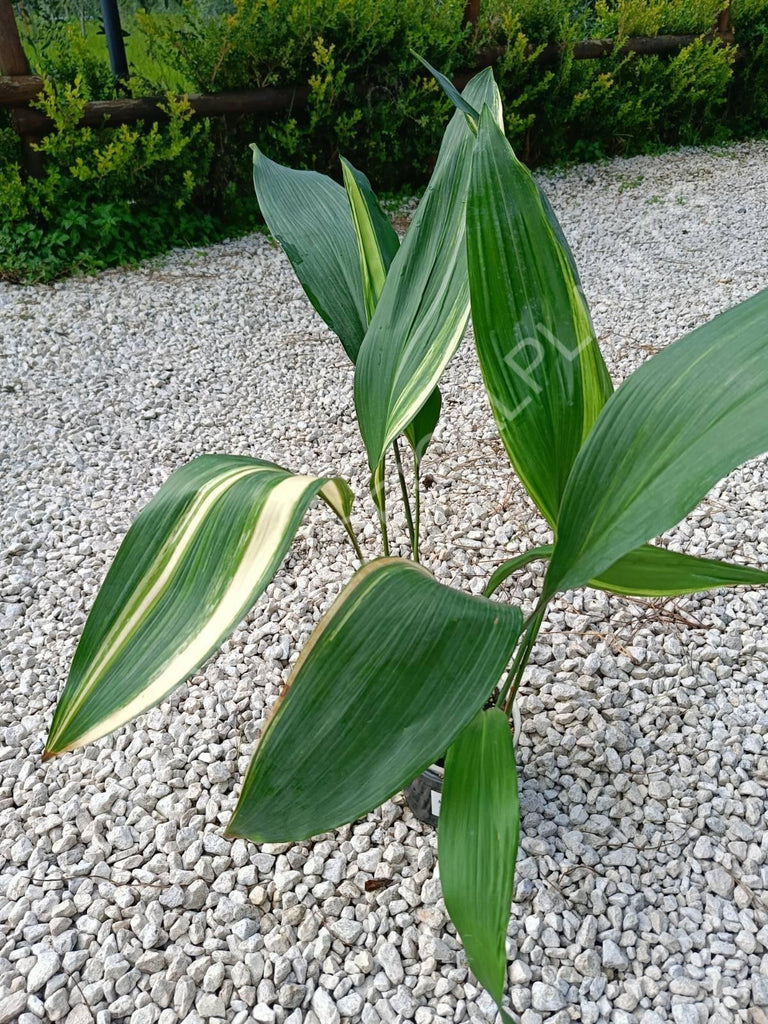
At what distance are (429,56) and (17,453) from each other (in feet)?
8.58

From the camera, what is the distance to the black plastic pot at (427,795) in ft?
3.48

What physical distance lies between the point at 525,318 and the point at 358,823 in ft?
2.48

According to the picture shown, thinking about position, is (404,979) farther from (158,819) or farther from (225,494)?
(225,494)

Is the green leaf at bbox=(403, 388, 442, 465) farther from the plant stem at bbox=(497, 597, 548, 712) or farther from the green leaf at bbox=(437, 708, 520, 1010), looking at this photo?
the green leaf at bbox=(437, 708, 520, 1010)

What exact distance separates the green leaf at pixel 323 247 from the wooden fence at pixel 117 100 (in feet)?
7.63

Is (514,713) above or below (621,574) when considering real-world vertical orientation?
below

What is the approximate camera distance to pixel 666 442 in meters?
0.59

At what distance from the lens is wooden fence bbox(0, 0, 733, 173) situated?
2.91 meters

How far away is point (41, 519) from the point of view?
186cm

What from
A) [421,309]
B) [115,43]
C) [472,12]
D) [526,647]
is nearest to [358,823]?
[526,647]

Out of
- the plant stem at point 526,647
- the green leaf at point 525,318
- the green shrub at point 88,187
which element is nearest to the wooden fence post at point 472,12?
the green shrub at point 88,187

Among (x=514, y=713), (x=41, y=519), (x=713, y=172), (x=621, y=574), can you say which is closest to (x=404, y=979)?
(x=514, y=713)

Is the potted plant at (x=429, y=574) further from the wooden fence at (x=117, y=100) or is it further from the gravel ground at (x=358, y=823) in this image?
the wooden fence at (x=117, y=100)

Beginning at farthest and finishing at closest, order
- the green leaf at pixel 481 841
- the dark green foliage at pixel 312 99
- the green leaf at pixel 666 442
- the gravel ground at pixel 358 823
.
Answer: the dark green foliage at pixel 312 99, the gravel ground at pixel 358 823, the green leaf at pixel 481 841, the green leaf at pixel 666 442
